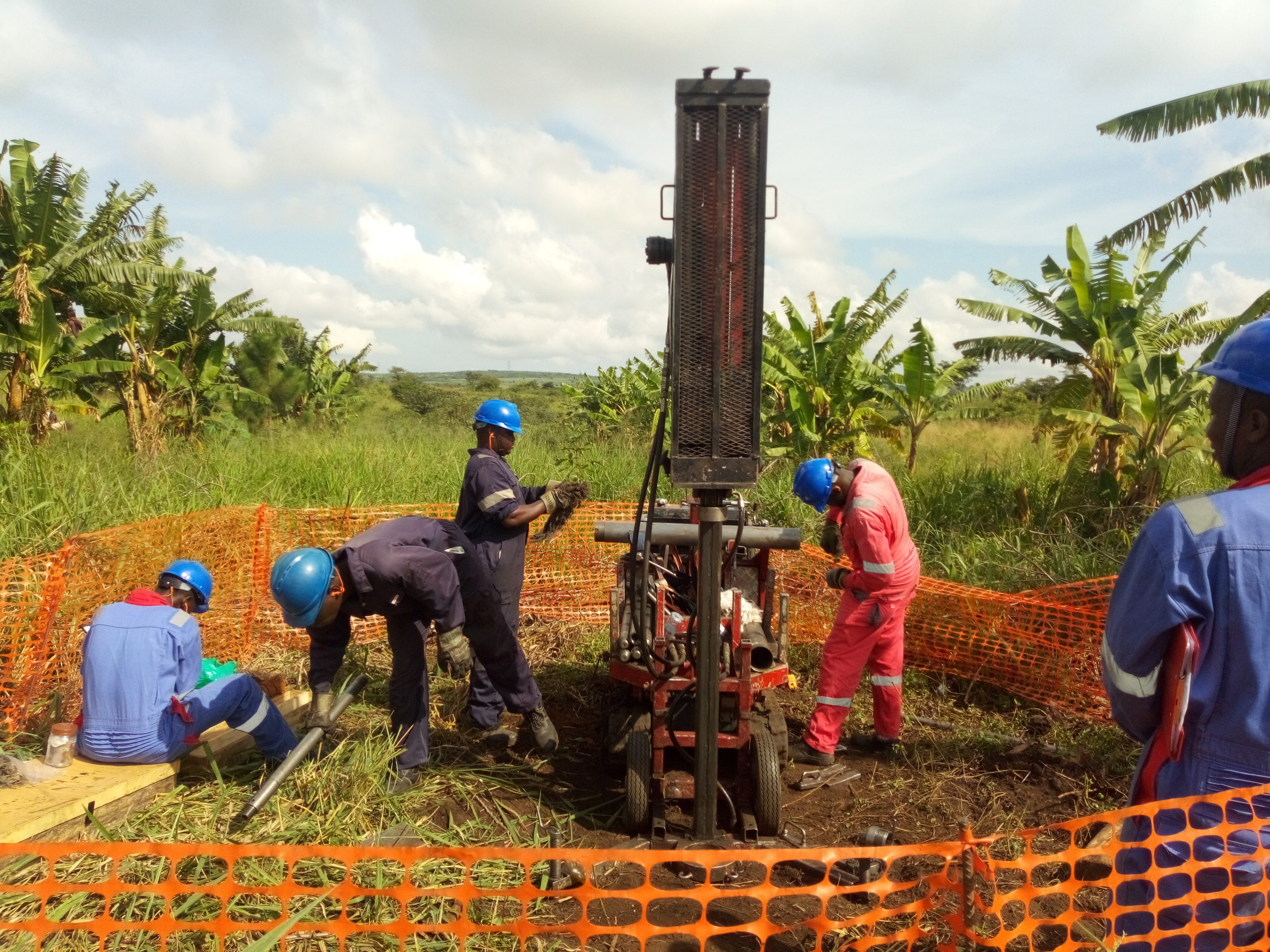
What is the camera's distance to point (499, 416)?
568 cm

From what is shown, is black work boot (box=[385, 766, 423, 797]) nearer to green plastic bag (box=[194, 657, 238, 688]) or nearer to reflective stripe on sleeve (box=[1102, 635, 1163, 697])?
green plastic bag (box=[194, 657, 238, 688])

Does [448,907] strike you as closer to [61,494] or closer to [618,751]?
[618,751]

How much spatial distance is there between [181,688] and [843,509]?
12.3ft

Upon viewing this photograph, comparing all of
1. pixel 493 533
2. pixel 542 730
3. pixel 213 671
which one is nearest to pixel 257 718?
pixel 213 671

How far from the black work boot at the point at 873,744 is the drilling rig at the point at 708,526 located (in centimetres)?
85

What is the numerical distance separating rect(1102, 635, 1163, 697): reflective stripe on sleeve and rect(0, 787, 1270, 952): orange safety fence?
9.7 inches

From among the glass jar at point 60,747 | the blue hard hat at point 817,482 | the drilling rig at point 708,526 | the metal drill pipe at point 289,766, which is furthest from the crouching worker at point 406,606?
the blue hard hat at point 817,482

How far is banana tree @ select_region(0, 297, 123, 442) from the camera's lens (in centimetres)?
1095

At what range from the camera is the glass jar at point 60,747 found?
414cm

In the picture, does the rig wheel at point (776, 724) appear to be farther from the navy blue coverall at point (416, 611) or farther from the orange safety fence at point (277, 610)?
the orange safety fence at point (277, 610)

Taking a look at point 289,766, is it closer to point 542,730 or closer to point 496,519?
point 542,730

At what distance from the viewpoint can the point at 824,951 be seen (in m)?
3.31

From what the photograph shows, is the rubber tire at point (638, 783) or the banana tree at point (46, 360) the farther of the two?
the banana tree at point (46, 360)

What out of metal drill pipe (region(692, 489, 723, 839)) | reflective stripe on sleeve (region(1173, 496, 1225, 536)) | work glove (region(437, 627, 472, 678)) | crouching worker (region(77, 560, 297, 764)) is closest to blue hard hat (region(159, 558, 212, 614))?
crouching worker (region(77, 560, 297, 764))
